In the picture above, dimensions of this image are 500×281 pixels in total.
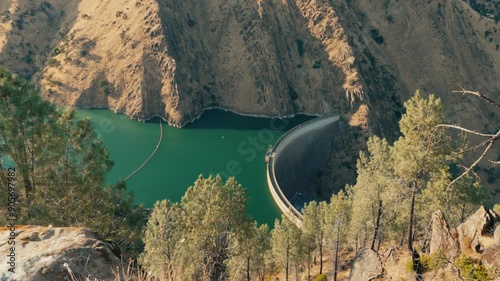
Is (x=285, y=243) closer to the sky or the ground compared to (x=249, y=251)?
closer to the ground

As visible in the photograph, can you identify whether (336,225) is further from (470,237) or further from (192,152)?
(192,152)

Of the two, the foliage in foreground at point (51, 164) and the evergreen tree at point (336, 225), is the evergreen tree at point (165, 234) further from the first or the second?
the evergreen tree at point (336, 225)

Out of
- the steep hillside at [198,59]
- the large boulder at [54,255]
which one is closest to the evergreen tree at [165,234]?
the large boulder at [54,255]

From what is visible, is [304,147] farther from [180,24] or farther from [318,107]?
[180,24]

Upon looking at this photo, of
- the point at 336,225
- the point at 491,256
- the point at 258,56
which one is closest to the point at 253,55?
the point at 258,56

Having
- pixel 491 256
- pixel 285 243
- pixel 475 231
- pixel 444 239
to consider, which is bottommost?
→ pixel 285 243

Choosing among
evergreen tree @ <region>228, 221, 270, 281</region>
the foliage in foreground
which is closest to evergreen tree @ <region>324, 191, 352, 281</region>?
evergreen tree @ <region>228, 221, 270, 281</region>
